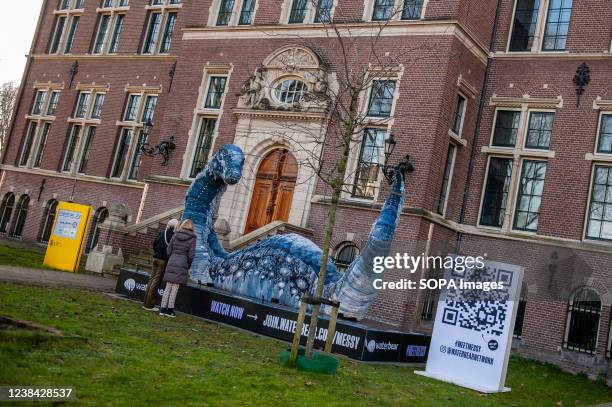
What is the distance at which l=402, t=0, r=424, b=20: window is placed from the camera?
18547 mm

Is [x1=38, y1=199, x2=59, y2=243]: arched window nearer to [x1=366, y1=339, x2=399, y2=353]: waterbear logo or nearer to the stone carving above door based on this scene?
the stone carving above door

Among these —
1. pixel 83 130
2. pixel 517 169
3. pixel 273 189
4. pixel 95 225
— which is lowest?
pixel 95 225

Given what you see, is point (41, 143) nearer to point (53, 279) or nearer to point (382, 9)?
point (53, 279)

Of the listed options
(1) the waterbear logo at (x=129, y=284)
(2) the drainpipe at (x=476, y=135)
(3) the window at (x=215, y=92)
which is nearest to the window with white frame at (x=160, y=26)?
(3) the window at (x=215, y=92)

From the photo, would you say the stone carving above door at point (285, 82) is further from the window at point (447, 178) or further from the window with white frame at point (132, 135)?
the window with white frame at point (132, 135)

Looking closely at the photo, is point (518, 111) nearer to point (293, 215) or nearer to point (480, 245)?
point (480, 245)

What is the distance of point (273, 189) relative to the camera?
19.9 metres

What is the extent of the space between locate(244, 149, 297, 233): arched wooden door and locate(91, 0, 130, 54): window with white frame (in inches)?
456

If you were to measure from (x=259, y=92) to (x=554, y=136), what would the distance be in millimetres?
8866

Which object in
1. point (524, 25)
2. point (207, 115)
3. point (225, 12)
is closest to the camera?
point (524, 25)

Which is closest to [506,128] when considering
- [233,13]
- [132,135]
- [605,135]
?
[605,135]

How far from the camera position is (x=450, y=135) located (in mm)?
18047

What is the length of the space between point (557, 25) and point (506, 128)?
3.40 metres

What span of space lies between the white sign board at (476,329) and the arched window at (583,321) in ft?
22.6
